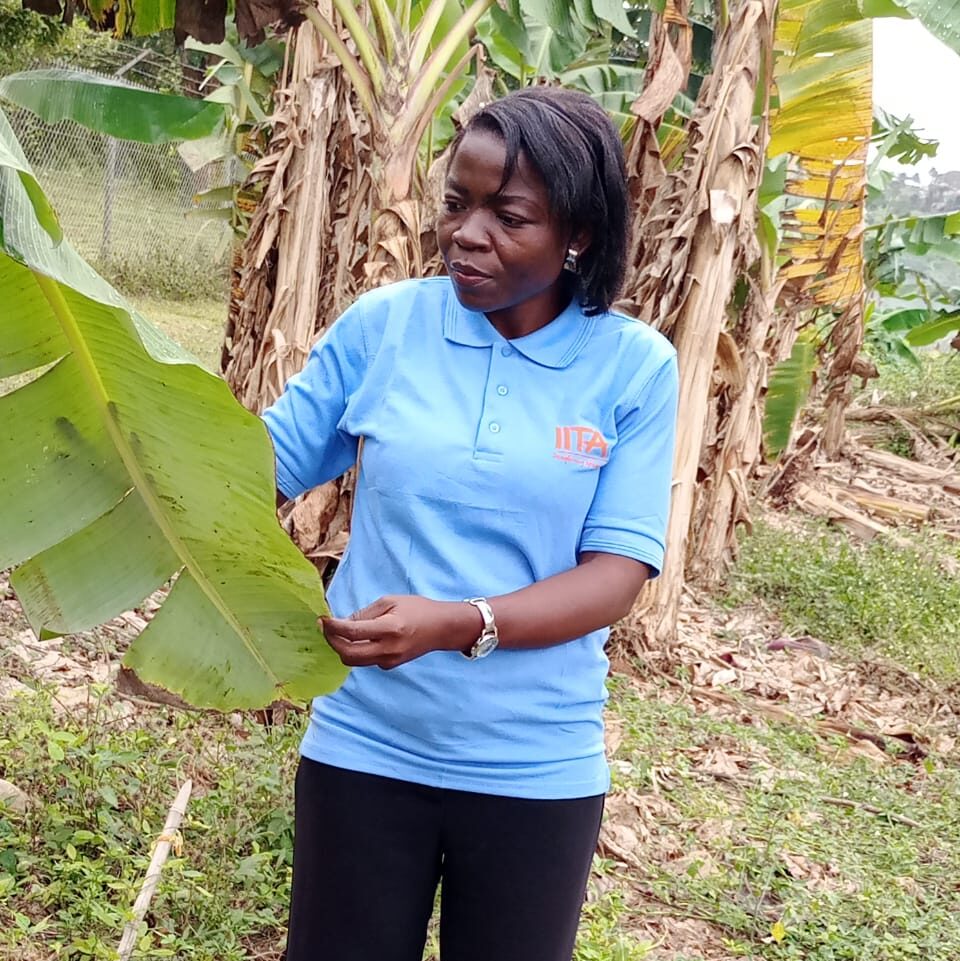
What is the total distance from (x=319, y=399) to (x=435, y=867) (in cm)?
58

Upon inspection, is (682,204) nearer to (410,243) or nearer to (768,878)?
(410,243)

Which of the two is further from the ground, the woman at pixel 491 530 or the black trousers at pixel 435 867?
the woman at pixel 491 530

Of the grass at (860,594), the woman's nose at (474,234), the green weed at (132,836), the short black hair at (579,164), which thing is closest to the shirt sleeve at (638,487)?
the short black hair at (579,164)

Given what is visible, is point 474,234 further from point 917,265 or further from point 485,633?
point 917,265

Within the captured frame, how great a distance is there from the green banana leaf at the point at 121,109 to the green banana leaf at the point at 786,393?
12.5 feet

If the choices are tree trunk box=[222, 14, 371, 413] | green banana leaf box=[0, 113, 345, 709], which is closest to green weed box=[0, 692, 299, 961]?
green banana leaf box=[0, 113, 345, 709]

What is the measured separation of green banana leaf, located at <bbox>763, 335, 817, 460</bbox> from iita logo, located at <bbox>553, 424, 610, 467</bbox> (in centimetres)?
533

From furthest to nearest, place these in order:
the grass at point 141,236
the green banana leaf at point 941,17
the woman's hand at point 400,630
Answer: the grass at point 141,236 < the green banana leaf at point 941,17 < the woman's hand at point 400,630

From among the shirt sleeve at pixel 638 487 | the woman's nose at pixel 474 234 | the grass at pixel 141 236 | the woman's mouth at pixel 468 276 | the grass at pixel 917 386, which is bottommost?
the grass at pixel 917 386

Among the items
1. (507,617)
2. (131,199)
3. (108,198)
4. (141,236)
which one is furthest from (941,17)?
(141,236)

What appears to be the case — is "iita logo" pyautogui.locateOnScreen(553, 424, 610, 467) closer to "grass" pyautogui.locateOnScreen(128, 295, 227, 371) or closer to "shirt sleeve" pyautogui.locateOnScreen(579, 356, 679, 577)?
"shirt sleeve" pyautogui.locateOnScreen(579, 356, 679, 577)

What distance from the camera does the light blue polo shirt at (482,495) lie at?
129cm

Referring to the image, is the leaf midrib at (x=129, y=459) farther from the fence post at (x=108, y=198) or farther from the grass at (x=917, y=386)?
the grass at (x=917, y=386)

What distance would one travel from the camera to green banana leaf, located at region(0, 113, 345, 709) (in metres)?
1.16
